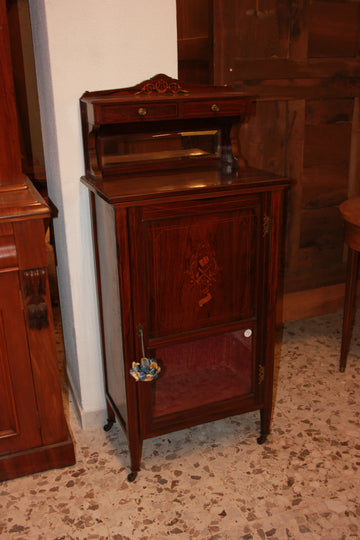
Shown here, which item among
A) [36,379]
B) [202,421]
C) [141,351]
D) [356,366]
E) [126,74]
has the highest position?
[126,74]

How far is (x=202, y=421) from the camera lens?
2.04 m

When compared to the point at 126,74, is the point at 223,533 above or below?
below

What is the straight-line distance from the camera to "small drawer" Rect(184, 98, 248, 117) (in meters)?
1.87

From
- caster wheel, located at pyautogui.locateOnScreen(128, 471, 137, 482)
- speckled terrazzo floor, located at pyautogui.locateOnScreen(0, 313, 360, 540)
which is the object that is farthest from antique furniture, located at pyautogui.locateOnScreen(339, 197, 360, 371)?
caster wheel, located at pyautogui.locateOnScreen(128, 471, 137, 482)

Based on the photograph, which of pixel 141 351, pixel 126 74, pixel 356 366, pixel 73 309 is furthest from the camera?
pixel 356 366

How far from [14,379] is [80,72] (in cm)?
112

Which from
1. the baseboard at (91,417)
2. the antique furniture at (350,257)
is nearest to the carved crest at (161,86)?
the antique furniture at (350,257)

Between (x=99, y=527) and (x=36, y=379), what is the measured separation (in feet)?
1.81

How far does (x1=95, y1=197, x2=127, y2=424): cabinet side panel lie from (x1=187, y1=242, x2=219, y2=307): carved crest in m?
0.27

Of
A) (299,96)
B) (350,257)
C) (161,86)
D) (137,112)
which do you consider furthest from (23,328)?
(299,96)

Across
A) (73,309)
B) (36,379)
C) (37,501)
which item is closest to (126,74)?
(73,309)

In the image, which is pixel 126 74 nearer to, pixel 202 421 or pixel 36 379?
pixel 36 379

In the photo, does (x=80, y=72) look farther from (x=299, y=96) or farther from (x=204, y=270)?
(x=299, y=96)

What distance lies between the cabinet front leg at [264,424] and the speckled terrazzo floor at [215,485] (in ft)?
0.12
